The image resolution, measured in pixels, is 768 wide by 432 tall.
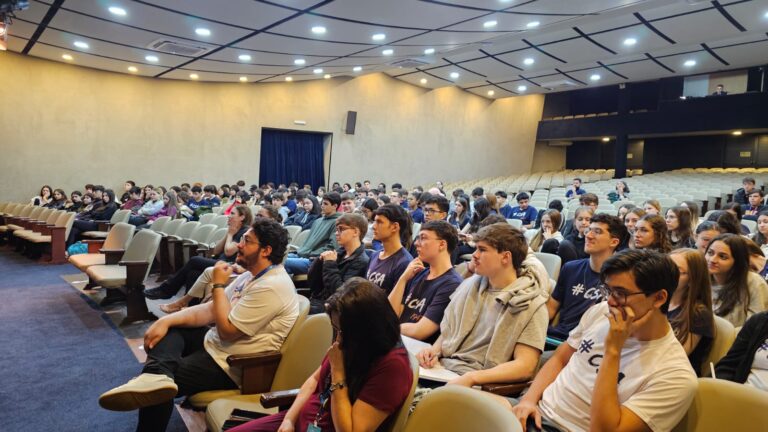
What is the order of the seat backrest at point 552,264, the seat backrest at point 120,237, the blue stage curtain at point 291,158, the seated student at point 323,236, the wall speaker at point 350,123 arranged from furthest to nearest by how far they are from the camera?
the wall speaker at point 350,123 < the blue stage curtain at point 291,158 < the seat backrest at point 120,237 < the seated student at point 323,236 < the seat backrest at point 552,264

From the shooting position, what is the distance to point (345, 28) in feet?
25.3

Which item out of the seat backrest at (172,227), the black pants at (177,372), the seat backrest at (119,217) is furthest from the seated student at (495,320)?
the seat backrest at (119,217)

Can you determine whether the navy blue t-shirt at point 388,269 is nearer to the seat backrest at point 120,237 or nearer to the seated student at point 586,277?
the seated student at point 586,277

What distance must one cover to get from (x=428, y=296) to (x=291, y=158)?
11.9 metres

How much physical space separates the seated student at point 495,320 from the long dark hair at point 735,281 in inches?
41.2

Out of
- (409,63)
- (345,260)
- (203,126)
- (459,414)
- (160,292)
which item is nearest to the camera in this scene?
(459,414)

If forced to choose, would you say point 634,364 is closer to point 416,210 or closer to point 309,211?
point 309,211

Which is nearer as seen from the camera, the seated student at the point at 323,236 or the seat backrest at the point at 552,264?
the seat backrest at the point at 552,264

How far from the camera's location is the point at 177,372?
235cm

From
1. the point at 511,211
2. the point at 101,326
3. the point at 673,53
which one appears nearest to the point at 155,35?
the point at 101,326

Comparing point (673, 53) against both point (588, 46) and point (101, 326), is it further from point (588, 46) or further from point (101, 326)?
point (101, 326)

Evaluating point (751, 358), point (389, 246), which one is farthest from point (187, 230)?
point (751, 358)

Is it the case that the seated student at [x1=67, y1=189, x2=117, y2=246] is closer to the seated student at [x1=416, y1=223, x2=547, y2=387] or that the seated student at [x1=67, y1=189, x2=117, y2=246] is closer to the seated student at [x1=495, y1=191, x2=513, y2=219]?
the seated student at [x1=495, y1=191, x2=513, y2=219]

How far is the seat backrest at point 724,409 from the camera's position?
1.32 meters
